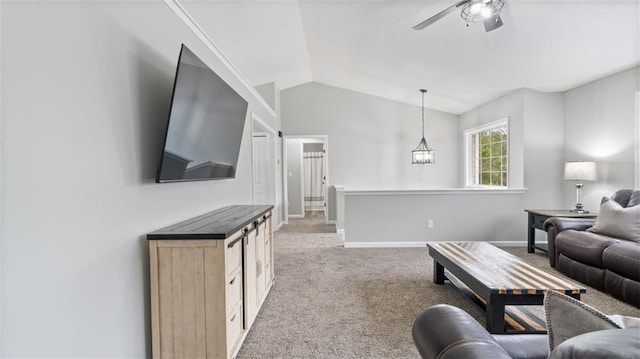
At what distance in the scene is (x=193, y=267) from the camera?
1.65 m

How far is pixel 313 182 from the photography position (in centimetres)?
980

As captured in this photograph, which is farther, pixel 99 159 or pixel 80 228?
pixel 99 159

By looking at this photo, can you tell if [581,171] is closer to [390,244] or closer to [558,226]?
[558,226]

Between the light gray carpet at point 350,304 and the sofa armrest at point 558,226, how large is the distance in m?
0.22

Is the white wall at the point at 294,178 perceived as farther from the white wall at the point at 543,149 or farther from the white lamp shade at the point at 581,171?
the white lamp shade at the point at 581,171

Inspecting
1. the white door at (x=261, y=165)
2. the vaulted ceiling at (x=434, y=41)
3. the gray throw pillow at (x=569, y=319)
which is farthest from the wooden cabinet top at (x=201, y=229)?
the white door at (x=261, y=165)

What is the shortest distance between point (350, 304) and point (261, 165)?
358 centimetres

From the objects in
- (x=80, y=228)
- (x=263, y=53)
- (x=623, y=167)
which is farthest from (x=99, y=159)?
(x=623, y=167)

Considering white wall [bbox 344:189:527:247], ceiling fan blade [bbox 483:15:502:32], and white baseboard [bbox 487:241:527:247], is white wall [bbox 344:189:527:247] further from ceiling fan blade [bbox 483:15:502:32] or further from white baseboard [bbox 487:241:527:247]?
ceiling fan blade [bbox 483:15:502:32]

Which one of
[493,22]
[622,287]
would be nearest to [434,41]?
[493,22]

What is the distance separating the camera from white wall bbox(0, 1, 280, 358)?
1.00 metres

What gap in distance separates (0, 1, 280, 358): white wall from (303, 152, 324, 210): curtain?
7773 mm

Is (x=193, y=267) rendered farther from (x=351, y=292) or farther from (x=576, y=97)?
(x=576, y=97)

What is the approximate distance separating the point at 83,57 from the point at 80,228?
0.72 m
